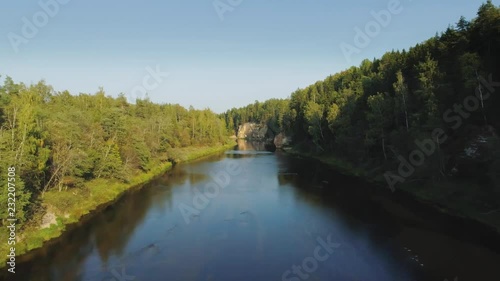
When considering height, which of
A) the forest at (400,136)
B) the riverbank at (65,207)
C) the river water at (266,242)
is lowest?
the river water at (266,242)

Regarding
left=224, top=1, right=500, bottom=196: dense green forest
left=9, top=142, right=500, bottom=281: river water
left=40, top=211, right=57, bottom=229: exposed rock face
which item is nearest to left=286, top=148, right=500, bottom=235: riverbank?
left=224, top=1, right=500, bottom=196: dense green forest

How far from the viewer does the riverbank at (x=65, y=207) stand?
31938 mm

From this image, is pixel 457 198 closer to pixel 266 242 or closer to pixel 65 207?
pixel 266 242

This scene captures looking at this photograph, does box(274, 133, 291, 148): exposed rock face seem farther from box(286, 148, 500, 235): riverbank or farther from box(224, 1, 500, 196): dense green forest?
box(286, 148, 500, 235): riverbank

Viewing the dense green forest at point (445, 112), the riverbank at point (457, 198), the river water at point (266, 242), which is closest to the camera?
the river water at point (266, 242)

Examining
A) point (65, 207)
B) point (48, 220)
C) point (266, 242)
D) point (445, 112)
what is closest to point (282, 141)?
point (445, 112)

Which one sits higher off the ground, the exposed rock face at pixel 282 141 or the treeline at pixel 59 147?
the treeline at pixel 59 147

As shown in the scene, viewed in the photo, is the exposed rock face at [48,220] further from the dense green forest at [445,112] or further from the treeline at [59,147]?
the dense green forest at [445,112]

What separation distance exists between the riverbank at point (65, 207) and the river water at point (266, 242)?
3.83 ft

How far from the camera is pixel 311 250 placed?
103 ft

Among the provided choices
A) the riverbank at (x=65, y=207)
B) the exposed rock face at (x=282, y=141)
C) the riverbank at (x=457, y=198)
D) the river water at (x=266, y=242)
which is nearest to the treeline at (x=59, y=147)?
the riverbank at (x=65, y=207)

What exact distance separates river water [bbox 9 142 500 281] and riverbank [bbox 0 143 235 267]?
3.83ft


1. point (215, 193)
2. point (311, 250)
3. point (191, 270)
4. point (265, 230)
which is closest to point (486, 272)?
point (311, 250)

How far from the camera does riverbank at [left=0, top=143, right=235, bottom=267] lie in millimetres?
31938
